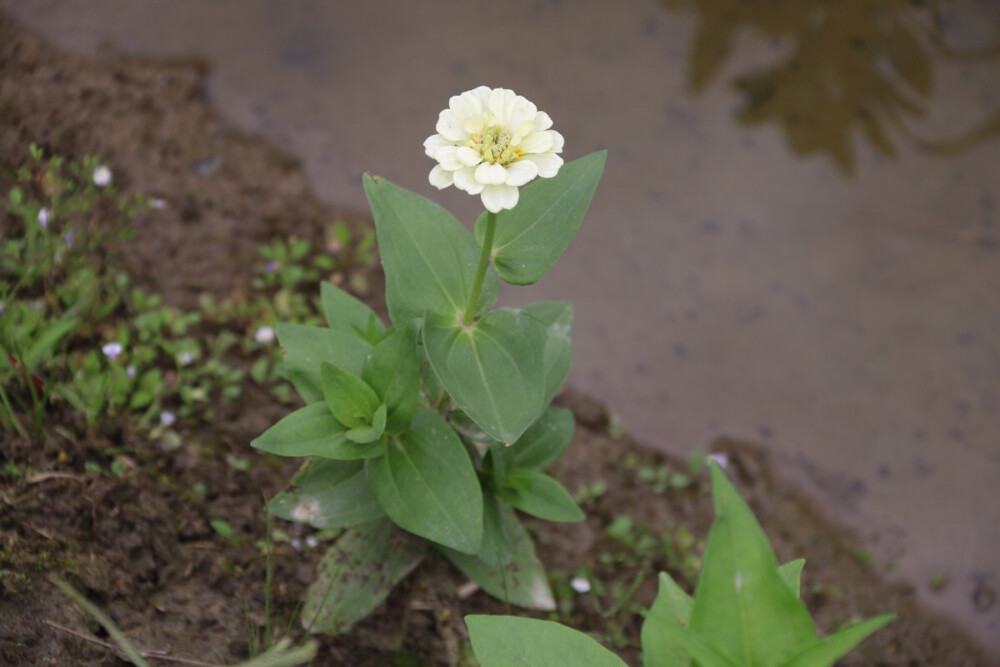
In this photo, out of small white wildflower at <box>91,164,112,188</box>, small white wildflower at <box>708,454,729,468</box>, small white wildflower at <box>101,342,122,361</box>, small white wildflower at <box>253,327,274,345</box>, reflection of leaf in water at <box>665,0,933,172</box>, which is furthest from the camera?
reflection of leaf in water at <box>665,0,933,172</box>

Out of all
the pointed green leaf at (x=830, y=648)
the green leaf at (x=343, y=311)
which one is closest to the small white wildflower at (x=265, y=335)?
the green leaf at (x=343, y=311)

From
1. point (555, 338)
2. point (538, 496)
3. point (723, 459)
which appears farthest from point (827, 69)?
point (538, 496)

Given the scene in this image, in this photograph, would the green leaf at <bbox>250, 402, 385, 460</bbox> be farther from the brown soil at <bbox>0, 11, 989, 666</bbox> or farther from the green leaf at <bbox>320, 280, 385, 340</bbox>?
the brown soil at <bbox>0, 11, 989, 666</bbox>

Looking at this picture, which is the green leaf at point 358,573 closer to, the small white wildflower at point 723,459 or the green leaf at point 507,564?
the green leaf at point 507,564

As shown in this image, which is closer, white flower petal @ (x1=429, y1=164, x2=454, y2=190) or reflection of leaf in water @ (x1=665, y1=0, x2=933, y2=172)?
white flower petal @ (x1=429, y1=164, x2=454, y2=190)

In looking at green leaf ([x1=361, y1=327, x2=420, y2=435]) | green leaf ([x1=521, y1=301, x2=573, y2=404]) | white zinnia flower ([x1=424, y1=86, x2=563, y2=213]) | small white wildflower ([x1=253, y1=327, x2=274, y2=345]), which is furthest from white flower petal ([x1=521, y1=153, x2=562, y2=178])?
small white wildflower ([x1=253, y1=327, x2=274, y2=345])

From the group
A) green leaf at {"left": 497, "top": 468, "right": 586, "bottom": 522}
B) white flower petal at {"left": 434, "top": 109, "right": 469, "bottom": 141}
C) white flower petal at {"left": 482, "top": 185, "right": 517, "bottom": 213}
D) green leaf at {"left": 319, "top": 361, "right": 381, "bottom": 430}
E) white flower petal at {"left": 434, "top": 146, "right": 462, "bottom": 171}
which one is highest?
white flower petal at {"left": 434, "top": 109, "right": 469, "bottom": 141}

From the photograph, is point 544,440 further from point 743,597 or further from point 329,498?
point 743,597

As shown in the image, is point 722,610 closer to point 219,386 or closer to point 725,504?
point 725,504
